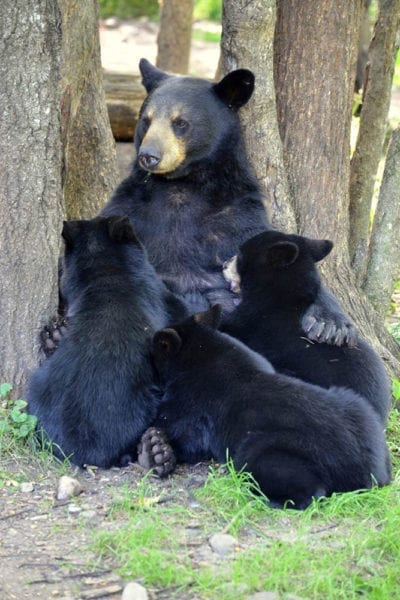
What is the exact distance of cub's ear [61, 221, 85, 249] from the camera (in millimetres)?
5988

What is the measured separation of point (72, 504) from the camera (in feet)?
16.7

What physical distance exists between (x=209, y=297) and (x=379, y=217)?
6.88ft

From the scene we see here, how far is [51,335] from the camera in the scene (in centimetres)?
600

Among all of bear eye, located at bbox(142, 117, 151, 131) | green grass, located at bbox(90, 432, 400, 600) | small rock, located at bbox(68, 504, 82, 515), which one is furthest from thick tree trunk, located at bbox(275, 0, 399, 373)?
small rock, located at bbox(68, 504, 82, 515)

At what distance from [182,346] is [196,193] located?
1.70 meters

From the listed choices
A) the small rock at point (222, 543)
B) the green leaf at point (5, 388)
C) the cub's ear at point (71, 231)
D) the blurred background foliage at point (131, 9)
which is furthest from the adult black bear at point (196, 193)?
the blurred background foliage at point (131, 9)

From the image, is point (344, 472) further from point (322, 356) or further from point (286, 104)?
point (286, 104)

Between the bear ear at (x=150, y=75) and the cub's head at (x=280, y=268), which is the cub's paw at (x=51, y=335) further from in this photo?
the bear ear at (x=150, y=75)

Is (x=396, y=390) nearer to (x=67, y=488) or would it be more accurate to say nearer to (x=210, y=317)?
(x=210, y=317)

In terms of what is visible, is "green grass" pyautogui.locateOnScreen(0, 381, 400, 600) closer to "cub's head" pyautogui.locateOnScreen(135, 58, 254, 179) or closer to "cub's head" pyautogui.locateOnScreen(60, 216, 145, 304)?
"cub's head" pyautogui.locateOnScreen(60, 216, 145, 304)

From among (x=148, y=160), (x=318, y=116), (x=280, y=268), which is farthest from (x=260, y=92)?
(x=280, y=268)

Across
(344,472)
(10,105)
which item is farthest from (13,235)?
(344,472)

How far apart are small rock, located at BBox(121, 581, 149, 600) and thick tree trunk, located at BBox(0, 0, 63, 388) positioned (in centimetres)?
207

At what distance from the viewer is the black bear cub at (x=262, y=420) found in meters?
4.88
